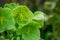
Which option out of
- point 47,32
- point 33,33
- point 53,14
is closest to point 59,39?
point 53,14

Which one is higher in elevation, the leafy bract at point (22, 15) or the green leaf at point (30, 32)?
the leafy bract at point (22, 15)

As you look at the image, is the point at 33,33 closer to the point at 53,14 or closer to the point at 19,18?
the point at 19,18

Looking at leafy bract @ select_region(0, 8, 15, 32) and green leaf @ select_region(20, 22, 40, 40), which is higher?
leafy bract @ select_region(0, 8, 15, 32)
